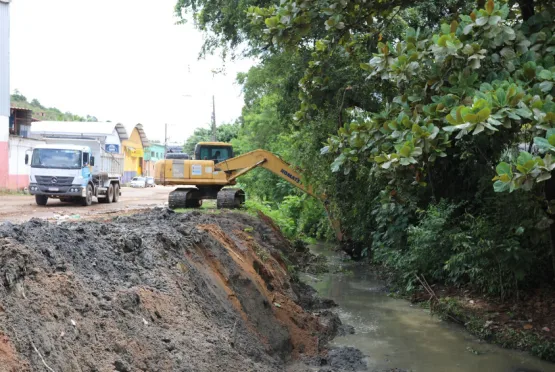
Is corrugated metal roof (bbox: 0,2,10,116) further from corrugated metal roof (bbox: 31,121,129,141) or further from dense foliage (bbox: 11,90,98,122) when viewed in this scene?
dense foliage (bbox: 11,90,98,122)

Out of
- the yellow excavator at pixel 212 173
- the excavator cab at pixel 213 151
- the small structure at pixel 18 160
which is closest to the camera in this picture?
the yellow excavator at pixel 212 173

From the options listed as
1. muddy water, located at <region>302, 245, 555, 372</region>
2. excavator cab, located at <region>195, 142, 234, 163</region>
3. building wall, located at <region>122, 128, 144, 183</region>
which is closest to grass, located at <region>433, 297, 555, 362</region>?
muddy water, located at <region>302, 245, 555, 372</region>

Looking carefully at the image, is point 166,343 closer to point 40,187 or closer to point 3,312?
point 3,312

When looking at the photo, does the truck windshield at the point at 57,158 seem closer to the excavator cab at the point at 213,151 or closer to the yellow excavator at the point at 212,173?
the excavator cab at the point at 213,151

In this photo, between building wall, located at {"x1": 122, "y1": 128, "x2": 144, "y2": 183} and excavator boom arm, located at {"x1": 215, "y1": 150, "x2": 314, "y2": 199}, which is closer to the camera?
excavator boom arm, located at {"x1": 215, "y1": 150, "x2": 314, "y2": 199}

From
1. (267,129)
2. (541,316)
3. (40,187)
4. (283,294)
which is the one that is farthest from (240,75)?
(541,316)

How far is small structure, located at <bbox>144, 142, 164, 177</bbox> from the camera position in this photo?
8378cm

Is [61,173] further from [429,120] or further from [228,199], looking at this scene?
[429,120]

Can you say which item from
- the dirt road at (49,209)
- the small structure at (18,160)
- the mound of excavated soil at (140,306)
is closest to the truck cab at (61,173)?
the dirt road at (49,209)

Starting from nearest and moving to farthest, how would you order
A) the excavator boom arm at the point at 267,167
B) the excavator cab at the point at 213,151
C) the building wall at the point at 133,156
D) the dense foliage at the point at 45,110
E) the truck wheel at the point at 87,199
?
1. the excavator boom arm at the point at 267,167
2. the excavator cab at the point at 213,151
3. the truck wheel at the point at 87,199
4. the building wall at the point at 133,156
5. the dense foliage at the point at 45,110

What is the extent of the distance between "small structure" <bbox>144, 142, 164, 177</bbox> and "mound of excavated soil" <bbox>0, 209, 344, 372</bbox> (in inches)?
2839

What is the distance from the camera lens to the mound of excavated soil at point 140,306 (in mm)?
4770

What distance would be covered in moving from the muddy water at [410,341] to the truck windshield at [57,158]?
43.6 ft

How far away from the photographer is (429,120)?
240 inches
